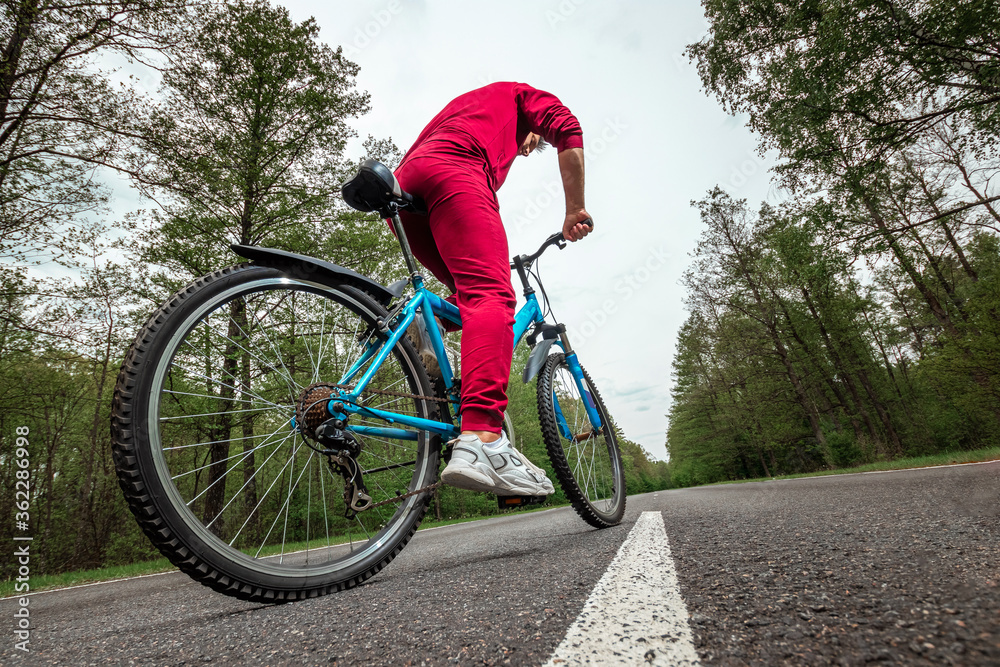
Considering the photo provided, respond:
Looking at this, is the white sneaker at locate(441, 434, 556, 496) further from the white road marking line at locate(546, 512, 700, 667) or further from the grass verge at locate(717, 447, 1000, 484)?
the grass verge at locate(717, 447, 1000, 484)

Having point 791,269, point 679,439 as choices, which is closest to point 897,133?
point 791,269

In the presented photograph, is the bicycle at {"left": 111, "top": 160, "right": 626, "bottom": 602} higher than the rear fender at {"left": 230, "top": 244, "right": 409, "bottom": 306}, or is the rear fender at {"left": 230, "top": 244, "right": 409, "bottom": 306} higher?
the rear fender at {"left": 230, "top": 244, "right": 409, "bottom": 306}

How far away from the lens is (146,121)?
896 cm

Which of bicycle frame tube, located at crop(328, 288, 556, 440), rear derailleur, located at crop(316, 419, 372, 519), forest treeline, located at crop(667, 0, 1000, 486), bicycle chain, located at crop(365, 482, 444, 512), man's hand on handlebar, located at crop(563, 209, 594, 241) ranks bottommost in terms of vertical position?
bicycle chain, located at crop(365, 482, 444, 512)

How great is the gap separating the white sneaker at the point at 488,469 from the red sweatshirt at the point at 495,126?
1.20 meters

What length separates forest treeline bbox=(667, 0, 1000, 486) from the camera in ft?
25.4

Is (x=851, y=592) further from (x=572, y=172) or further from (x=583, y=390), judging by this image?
(x=583, y=390)

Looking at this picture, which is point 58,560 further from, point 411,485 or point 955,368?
point 955,368

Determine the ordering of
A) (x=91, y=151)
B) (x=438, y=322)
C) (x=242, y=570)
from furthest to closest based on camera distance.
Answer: (x=91, y=151) < (x=438, y=322) < (x=242, y=570)

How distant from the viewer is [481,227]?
1.86m

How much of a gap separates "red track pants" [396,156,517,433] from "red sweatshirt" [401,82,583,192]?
0.13 m

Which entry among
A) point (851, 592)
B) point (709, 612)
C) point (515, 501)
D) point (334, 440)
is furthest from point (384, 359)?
point (851, 592)

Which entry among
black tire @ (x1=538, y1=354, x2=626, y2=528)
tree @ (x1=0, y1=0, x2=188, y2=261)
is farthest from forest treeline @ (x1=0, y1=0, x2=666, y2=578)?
black tire @ (x1=538, y1=354, x2=626, y2=528)

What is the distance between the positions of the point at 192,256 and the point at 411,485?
450 inches
